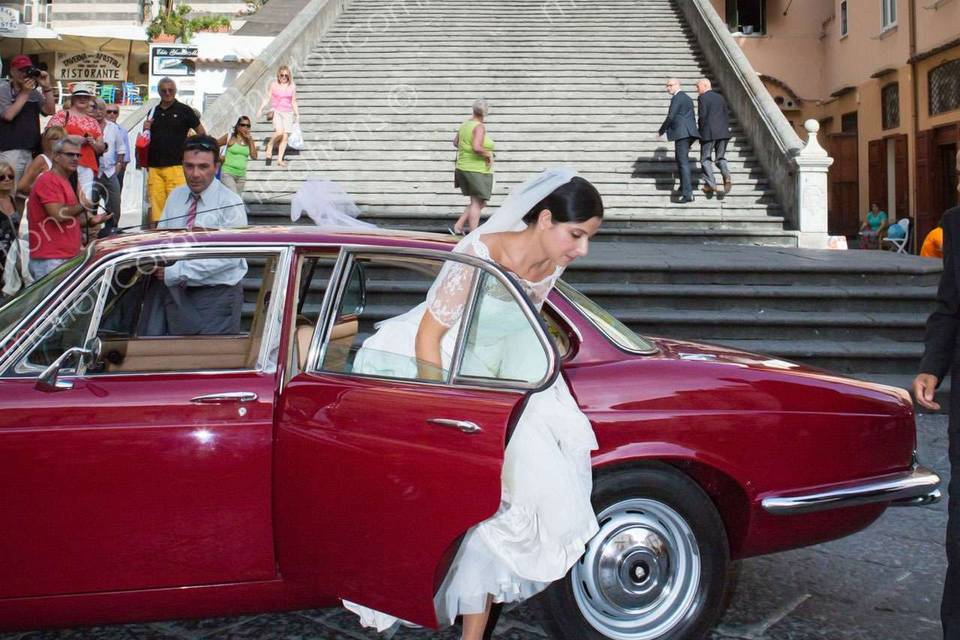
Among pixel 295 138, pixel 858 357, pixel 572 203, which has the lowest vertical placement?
pixel 858 357

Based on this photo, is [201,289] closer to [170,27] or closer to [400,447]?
[400,447]

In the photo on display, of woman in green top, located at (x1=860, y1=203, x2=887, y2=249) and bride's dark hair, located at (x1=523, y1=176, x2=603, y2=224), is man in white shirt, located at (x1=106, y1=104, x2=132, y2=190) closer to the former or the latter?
bride's dark hair, located at (x1=523, y1=176, x2=603, y2=224)

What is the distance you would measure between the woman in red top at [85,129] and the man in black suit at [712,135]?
8092 mm

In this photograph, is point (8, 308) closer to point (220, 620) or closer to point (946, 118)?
point (220, 620)

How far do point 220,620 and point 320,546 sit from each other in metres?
1.05

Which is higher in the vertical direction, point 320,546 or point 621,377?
point 621,377

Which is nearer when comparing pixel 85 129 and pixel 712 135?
pixel 85 129

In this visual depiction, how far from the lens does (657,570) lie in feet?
10.8

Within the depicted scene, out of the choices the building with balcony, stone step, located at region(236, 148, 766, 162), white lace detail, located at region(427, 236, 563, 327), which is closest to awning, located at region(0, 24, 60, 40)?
stone step, located at region(236, 148, 766, 162)

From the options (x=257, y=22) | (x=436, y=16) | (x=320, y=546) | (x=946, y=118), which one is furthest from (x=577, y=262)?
(x=257, y=22)

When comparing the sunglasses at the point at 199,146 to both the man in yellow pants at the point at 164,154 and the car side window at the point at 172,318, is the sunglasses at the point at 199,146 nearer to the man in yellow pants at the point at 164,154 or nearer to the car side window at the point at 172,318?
the car side window at the point at 172,318

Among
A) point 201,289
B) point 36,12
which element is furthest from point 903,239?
point 36,12

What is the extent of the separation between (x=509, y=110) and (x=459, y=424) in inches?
556

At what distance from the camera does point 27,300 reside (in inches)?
129
